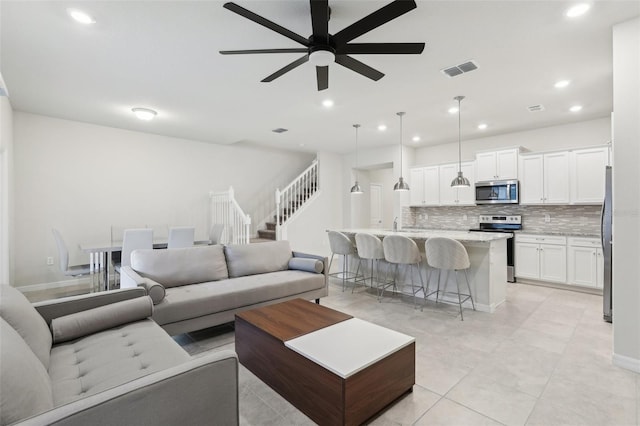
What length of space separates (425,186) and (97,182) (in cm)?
655

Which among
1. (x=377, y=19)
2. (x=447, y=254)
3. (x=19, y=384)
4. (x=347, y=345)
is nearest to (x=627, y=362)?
(x=447, y=254)

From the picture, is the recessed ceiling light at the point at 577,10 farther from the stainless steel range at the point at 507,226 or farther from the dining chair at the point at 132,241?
the dining chair at the point at 132,241

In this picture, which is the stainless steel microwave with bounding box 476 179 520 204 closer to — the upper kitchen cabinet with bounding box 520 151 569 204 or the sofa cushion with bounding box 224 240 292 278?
the upper kitchen cabinet with bounding box 520 151 569 204

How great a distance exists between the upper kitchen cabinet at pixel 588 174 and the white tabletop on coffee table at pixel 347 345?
15.3 ft

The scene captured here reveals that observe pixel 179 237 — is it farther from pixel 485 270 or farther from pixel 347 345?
pixel 485 270

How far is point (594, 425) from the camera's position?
183 centimetres

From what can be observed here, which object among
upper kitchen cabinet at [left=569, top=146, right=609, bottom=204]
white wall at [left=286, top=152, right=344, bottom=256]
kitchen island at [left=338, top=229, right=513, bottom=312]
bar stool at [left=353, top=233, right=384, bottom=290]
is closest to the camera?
kitchen island at [left=338, top=229, right=513, bottom=312]

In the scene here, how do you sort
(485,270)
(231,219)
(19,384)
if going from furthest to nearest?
1. (231,219)
2. (485,270)
3. (19,384)

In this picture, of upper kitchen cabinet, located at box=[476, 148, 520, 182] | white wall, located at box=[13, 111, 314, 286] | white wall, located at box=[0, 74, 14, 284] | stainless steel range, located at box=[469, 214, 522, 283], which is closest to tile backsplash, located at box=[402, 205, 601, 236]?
stainless steel range, located at box=[469, 214, 522, 283]

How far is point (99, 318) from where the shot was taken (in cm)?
207

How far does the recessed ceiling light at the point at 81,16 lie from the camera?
95.0 inches

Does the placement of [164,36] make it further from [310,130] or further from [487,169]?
[487,169]

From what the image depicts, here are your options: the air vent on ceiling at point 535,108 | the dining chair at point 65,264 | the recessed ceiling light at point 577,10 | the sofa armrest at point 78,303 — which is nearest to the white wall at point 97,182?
the dining chair at point 65,264

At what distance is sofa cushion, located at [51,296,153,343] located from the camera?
76.6 inches
